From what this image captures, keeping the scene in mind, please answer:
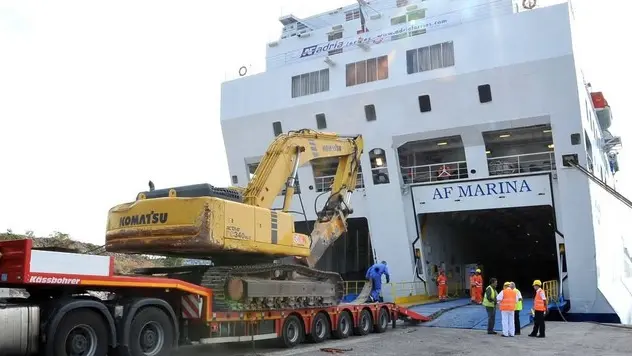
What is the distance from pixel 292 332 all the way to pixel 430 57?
10949 mm

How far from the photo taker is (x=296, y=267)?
11258 millimetres

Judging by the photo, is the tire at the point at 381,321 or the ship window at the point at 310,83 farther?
the ship window at the point at 310,83

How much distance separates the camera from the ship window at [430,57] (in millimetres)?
18141

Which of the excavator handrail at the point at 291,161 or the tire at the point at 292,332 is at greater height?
the excavator handrail at the point at 291,161

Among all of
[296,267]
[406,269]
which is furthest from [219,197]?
[406,269]

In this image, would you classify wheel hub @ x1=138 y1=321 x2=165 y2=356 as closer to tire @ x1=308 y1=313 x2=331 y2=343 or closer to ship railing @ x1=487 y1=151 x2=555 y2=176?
tire @ x1=308 y1=313 x2=331 y2=343

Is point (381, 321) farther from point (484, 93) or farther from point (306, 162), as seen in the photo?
point (484, 93)

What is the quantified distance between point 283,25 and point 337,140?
13204 millimetres

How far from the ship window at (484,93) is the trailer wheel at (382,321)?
778 centimetres

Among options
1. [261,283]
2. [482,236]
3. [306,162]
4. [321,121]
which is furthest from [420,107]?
[482,236]

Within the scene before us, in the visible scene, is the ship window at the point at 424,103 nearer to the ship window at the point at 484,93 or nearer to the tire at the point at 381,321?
the ship window at the point at 484,93

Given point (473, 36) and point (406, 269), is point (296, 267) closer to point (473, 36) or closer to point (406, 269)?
point (406, 269)

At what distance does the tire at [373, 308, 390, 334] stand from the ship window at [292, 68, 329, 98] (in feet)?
29.4

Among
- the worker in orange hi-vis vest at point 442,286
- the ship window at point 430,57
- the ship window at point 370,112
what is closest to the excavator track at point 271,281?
the ship window at point 370,112
